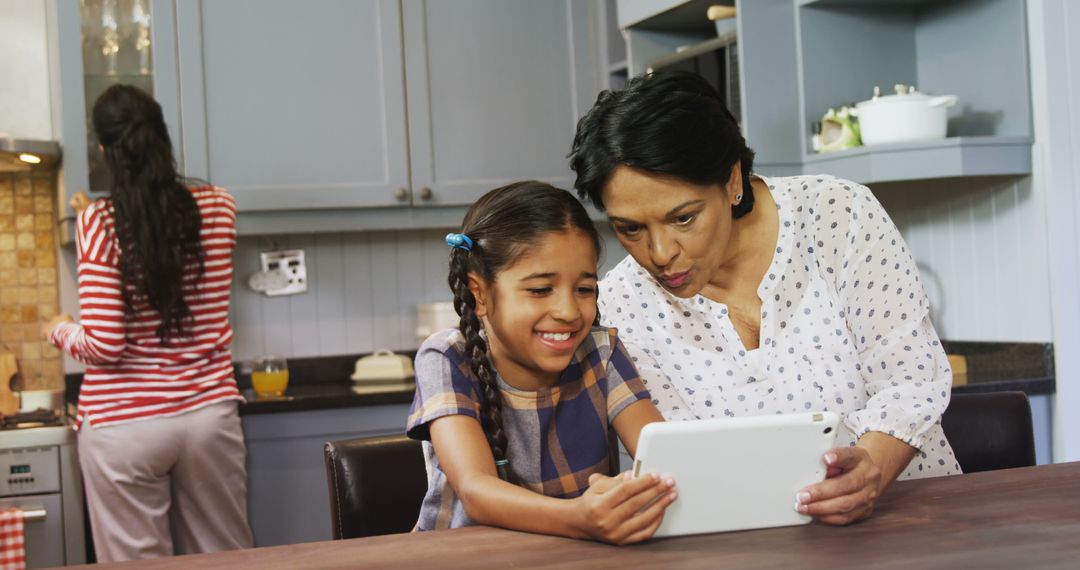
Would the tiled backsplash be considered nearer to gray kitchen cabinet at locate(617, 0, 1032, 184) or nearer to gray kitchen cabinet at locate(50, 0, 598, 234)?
gray kitchen cabinet at locate(50, 0, 598, 234)

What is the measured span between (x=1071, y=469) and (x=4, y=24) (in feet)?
10.2

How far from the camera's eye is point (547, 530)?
120 cm

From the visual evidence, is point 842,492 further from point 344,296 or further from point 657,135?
point 344,296

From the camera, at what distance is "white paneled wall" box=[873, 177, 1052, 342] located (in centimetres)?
266

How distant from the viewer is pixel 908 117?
2.62 metres

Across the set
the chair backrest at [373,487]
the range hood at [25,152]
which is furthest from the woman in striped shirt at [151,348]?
the chair backrest at [373,487]

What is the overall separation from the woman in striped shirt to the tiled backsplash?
2.11 feet

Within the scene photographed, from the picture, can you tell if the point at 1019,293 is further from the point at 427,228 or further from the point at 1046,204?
the point at 427,228

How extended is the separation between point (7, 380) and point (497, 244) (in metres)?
2.43

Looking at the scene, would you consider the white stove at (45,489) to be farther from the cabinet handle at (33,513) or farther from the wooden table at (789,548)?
the wooden table at (789,548)

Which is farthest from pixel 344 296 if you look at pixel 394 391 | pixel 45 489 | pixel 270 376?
pixel 45 489

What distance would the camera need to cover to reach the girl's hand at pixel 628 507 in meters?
1.12

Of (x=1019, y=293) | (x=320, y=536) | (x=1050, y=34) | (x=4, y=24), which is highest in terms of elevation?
(x=4, y=24)

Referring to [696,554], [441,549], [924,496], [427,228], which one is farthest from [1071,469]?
[427,228]
